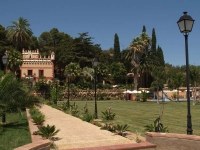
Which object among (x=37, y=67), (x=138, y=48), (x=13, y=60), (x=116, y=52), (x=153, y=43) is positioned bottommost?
(x=37, y=67)

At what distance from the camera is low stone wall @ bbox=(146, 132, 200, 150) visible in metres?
7.06

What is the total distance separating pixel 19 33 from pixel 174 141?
183ft

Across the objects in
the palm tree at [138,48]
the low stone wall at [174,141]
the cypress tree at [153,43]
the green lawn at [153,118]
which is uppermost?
the cypress tree at [153,43]

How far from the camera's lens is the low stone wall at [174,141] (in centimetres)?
706

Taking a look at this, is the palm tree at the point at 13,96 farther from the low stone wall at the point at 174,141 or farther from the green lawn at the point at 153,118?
the low stone wall at the point at 174,141

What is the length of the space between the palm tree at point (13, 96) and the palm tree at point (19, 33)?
48629 millimetres

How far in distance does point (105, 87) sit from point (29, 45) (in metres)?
24.1

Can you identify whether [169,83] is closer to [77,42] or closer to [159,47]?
[77,42]

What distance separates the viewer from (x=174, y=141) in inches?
290

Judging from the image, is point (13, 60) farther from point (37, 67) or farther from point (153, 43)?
point (153, 43)

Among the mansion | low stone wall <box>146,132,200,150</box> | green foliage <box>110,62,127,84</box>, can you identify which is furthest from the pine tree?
low stone wall <box>146,132,200,150</box>

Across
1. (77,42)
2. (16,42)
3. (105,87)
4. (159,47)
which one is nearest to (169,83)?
(105,87)

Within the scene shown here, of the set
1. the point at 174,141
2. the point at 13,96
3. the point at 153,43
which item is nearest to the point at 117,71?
the point at 153,43

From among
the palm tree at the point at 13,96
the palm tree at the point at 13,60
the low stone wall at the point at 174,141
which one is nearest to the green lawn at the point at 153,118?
the low stone wall at the point at 174,141
